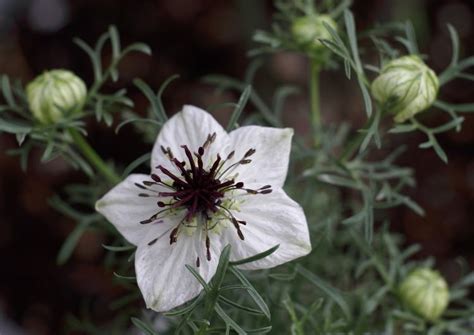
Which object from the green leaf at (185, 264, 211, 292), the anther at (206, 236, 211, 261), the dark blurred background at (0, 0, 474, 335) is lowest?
the dark blurred background at (0, 0, 474, 335)

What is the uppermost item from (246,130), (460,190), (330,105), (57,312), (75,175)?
(246,130)

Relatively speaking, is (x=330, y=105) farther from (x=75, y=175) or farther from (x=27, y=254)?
(x=27, y=254)

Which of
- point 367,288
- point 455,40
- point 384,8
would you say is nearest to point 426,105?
point 455,40

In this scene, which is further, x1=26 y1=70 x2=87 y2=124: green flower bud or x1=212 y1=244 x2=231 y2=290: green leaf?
x1=26 y1=70 x2=87 y2=124: green flower bud

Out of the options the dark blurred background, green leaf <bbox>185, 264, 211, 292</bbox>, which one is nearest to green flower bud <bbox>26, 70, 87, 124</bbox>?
green leaf <bbox>185, 264, 211, 292</bbox>

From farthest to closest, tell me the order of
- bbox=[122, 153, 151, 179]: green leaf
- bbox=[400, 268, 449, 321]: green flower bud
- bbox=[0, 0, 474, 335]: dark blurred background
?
bbox=[0, 0, 474, 335]: dark blurred background → bbox=[400, 268, 449, 321]: green flower bud → bbox=[122, 153, 151, 179]: green leaf

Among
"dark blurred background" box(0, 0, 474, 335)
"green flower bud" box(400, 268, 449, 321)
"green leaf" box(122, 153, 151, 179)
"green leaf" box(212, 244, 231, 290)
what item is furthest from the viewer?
"dark blurred background" box(0, 0, 474, 335)

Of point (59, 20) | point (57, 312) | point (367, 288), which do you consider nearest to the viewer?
point (367, 288)

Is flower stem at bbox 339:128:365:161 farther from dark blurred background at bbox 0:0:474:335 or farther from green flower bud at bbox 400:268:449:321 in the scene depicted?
dark blurred background at bbox 0:0:474:335
